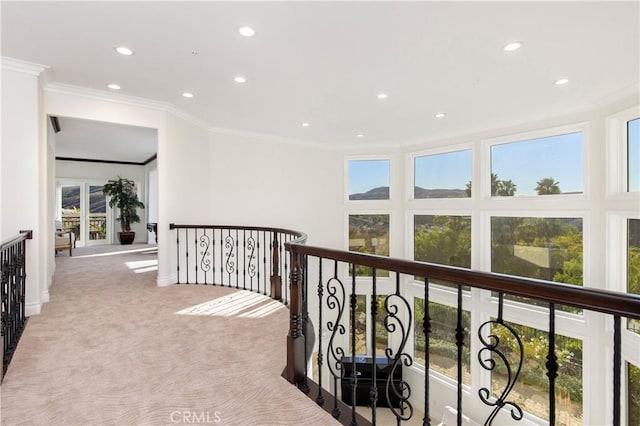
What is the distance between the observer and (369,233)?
8008 millimetres

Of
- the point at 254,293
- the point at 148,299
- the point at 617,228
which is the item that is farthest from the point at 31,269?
the point at 617,228

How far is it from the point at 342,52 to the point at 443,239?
4936mm

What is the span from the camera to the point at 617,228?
4.41 meters

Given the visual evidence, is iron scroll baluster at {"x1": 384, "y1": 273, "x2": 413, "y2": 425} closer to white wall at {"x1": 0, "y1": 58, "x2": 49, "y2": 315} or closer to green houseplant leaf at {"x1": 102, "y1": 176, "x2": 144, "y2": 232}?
white wall at {"x1": 0, "y1": 58, "x2": 49, "y2": 315}

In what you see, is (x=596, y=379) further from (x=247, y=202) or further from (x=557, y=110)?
(x=247, y=202)

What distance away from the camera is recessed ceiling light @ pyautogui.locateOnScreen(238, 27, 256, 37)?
9.23ft

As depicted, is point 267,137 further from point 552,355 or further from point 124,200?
point 552,355

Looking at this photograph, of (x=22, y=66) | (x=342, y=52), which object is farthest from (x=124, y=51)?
(x=342, y=52)

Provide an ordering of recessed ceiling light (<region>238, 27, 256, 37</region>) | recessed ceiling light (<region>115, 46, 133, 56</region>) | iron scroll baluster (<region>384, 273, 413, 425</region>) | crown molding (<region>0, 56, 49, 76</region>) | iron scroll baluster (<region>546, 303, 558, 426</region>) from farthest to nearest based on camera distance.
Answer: crown molding (<region>0, 56, 49, 76</region>)
recessed ceiling light (<region>115, 46, 133, 56</region>)
recessed ceiling light (<region>238, 27, 256, 37</region>)
iron scroll baluster (<region>384, 273, 413, 425</region>)
iron scroll baluster (<region>546, 303, 558, 426</region>)

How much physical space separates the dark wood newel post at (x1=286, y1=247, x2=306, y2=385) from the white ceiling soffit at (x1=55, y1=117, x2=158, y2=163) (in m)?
4.24

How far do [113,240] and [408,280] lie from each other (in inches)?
367

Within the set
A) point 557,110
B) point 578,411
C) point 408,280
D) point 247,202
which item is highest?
point 557,110

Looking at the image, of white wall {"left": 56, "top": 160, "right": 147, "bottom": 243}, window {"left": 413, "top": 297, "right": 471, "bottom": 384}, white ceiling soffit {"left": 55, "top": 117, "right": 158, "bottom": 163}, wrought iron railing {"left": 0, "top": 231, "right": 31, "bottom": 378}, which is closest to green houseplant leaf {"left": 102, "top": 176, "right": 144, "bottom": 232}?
white wall {"left": 56, "top": 160, "right": 147, "bottom": 243}

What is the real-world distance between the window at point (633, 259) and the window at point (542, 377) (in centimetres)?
104
